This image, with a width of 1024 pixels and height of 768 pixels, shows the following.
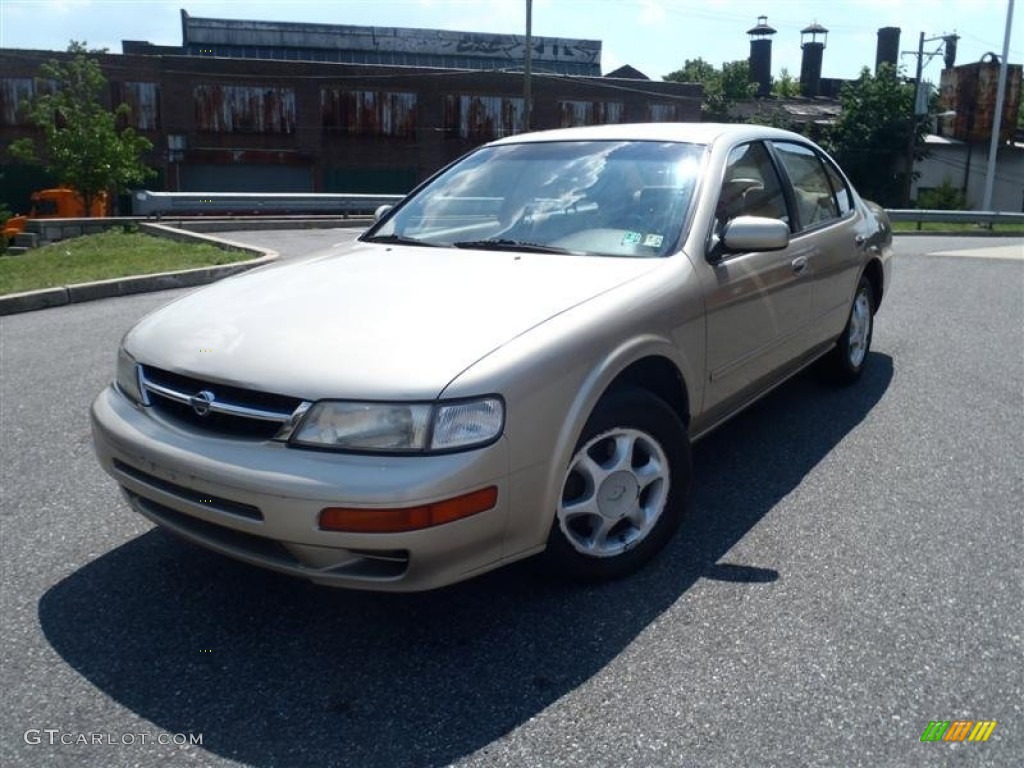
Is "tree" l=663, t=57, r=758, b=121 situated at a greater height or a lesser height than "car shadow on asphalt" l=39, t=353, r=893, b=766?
greater

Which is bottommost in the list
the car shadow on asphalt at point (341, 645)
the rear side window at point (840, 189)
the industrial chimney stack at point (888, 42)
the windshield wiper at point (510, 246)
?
the car shadow on asphalt at point (341, 645)

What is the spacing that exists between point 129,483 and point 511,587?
1.28 meters

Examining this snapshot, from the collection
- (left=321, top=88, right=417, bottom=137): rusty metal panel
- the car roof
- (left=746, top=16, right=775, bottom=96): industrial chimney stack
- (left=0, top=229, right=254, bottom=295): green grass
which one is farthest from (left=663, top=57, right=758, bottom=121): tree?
the car roof

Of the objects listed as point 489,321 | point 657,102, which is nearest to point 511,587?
point 489,321

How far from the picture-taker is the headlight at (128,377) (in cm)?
296

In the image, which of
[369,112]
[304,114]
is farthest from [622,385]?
[369,112]

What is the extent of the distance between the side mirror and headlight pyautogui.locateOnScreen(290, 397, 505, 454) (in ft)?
4.74

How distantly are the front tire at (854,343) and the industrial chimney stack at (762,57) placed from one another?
6620 centimetres

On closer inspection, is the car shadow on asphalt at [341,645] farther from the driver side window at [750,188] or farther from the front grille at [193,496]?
the driver side window at [750,188]

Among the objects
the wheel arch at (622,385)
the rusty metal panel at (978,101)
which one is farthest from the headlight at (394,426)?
the rusty metal panel at (978,101)

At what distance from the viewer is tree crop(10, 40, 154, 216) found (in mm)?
24641

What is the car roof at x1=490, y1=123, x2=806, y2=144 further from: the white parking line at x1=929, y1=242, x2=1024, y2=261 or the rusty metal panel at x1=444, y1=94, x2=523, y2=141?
the rusty metal panel at x1=444, y1=94, x2=523, y2=141

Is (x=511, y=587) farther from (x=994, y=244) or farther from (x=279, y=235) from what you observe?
(x=994, y=244)

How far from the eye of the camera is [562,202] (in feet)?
12.4
